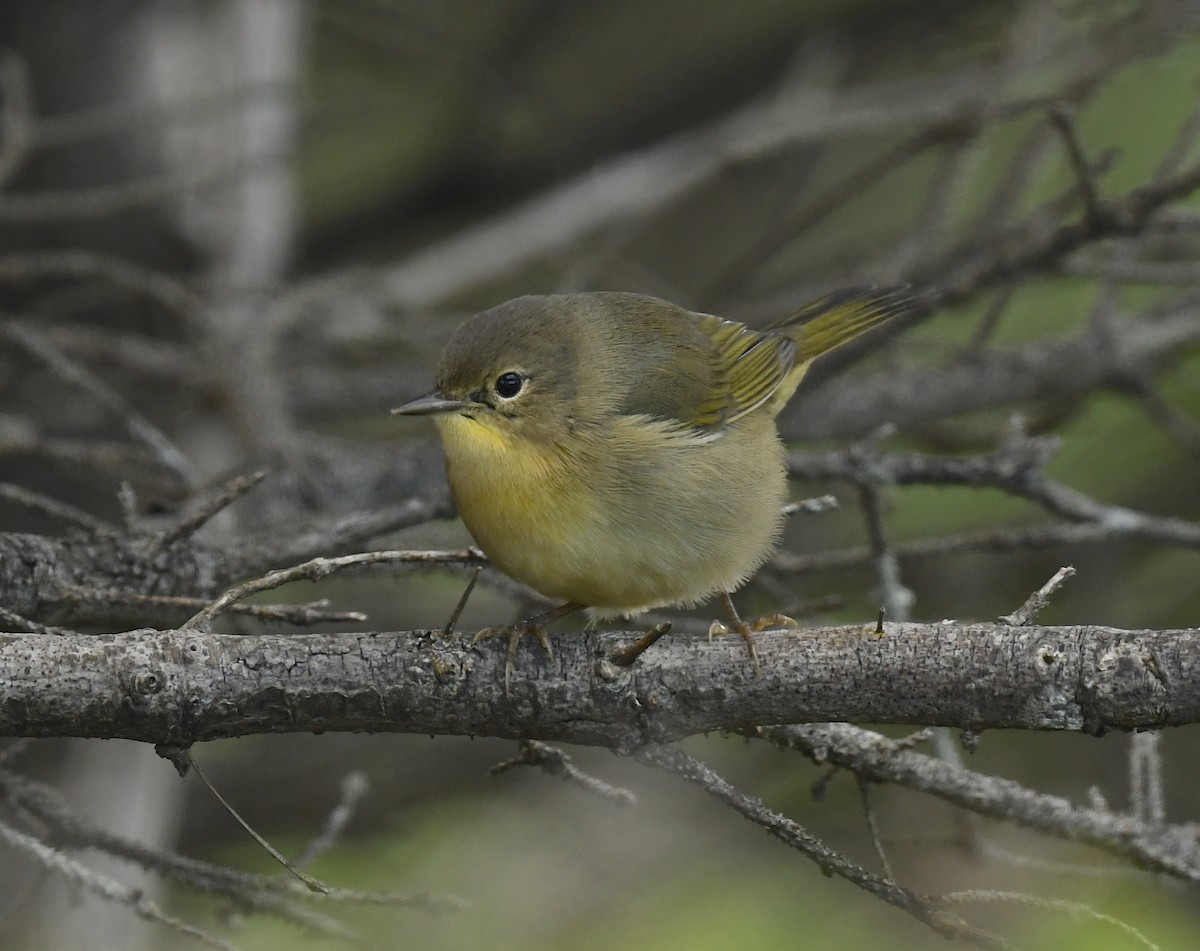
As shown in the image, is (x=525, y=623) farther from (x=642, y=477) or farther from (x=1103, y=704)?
(x=1103, y=704)

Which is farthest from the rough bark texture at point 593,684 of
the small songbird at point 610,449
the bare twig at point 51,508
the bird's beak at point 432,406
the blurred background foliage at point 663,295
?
the blurred background foliage at point 663,295

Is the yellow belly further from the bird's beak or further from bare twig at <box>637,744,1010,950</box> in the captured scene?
bare twig at <box>637,744,1010,950</box>

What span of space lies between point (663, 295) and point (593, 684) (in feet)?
12.2

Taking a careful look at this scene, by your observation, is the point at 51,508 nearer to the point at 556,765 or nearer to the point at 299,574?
the point at 299,574

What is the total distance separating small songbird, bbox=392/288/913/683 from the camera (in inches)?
126

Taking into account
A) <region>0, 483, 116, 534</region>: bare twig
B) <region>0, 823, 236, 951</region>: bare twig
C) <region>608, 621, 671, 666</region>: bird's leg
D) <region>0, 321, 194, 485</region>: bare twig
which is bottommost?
<region>0, 823, 236, 951</region>: bare twig

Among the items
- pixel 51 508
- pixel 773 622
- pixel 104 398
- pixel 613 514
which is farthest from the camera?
pixel 104 398

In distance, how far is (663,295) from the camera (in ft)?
19.6

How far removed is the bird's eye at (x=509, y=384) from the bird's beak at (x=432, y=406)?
0.09 metres

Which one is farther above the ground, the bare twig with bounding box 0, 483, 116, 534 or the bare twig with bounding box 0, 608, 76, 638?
the bare twig with bounding box 0, 483, 116, 534

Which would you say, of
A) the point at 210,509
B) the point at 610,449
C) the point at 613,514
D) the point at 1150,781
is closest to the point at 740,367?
the point at 610,449

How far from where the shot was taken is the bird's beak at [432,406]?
3.48 m

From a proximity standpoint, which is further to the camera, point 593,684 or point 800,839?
point 593,684

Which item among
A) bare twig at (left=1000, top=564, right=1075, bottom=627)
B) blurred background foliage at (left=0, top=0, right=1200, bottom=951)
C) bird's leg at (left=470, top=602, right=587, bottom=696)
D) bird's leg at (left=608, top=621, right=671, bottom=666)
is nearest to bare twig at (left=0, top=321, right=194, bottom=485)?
blurred background foliage at (left=0, top=0, right=1200, bottom=951)
